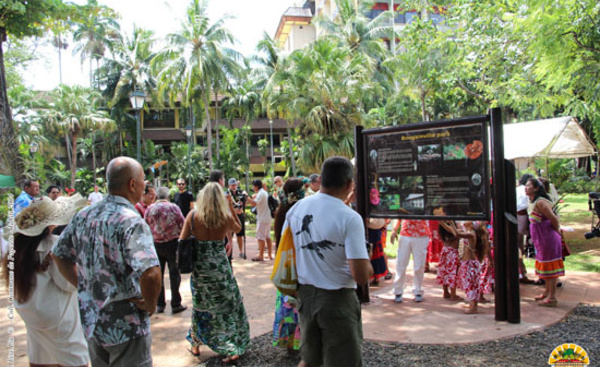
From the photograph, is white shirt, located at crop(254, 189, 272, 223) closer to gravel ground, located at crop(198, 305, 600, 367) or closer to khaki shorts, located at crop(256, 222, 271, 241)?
Result: khaki shorts, located at crop(256, 222, 271, 241)

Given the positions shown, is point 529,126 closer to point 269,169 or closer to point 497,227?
point 497,227

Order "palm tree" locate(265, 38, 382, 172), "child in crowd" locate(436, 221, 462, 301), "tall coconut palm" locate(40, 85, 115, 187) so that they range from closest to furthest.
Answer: "child in crowd" locate(436, 221, 462, 301)
"palm tree" locate(265, 38, 382, 172)
"tall coconut palm" locate(40, 85, 115, 187)

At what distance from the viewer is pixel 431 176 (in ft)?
17.4

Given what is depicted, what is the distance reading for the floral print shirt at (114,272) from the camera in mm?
2357

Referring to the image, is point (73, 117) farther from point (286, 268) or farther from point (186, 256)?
point (286, 268)

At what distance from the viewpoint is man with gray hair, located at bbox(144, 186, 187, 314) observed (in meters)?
5.93

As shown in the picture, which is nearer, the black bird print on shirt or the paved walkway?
the black bird print on shirt

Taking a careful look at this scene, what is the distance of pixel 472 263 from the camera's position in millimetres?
5879

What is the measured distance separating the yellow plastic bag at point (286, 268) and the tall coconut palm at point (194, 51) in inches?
981

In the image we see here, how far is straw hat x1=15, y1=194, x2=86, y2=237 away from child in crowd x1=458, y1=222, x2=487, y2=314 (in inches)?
190

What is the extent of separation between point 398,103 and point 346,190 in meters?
35.0

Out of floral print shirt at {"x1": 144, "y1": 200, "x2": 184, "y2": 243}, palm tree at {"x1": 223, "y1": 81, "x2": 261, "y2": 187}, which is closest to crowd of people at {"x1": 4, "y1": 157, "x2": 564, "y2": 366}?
floral print shirt at {"x1": 144, "y1": 200, "x2": 184, "y2": 243}

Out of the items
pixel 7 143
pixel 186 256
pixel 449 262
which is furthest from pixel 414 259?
pixel 7 143

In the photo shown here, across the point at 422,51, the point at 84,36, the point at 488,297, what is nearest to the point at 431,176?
the point at 488,297
